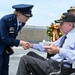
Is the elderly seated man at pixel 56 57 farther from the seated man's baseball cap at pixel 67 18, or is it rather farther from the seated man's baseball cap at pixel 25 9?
the seated man's baseball cap at pixel 25 9

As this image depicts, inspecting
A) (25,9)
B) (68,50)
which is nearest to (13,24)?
(25,9)

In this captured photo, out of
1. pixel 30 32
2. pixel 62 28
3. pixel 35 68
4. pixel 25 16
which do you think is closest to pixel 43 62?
pixel 35 68

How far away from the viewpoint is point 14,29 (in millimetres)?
4602

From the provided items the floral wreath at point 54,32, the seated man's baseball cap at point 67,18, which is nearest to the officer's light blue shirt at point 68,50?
the seated man's baseball cap at point 67,18

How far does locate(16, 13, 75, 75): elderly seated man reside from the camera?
3.89 meters

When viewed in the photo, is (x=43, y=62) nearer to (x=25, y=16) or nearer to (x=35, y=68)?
(x=35, y=68)

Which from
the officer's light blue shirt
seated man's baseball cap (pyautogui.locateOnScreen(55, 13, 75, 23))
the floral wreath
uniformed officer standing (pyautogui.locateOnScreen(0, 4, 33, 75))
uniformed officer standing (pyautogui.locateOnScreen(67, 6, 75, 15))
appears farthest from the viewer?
the floral wreath

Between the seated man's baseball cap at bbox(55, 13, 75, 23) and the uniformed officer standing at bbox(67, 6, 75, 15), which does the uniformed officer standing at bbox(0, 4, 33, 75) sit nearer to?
the seated man's baseball cap at bbox(55, 13, 75, 23)

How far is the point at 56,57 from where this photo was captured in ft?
13.7

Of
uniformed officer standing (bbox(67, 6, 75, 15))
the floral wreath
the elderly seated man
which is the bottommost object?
the floral wreath

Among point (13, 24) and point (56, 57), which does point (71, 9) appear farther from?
point (56, 57)

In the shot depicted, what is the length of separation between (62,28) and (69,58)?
393mm

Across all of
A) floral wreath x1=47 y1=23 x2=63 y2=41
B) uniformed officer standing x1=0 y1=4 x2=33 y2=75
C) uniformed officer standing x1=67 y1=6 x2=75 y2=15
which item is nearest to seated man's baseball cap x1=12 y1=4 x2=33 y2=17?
uniformed officer standing x1=0 y1=4 x2=33 y2=75

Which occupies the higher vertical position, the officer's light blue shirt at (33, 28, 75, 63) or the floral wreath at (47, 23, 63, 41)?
the officer's light blue shirt at (33, 28, 75, 63)
